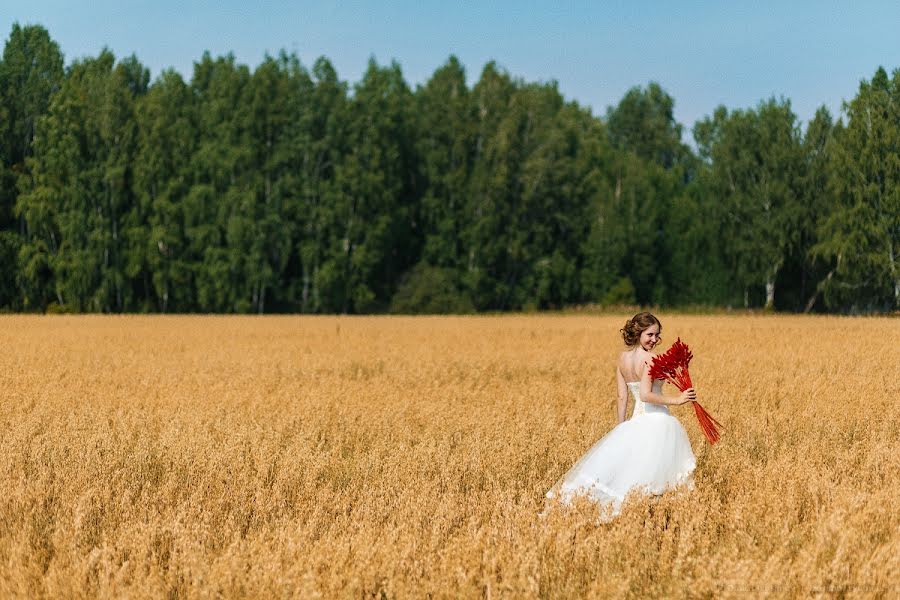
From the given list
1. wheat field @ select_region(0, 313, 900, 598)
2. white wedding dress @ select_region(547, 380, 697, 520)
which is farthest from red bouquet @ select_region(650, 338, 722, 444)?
wheat field @ select_region(0, 313, 900, 598)

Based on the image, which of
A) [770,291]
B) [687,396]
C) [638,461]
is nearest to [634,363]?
[687,396]

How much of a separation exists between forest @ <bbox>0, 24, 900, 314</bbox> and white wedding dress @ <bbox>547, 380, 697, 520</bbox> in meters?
45.7

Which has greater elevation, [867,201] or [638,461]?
[867,201]

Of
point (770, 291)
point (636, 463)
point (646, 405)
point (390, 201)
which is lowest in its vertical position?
point (636, 463)

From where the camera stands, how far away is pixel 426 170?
58844mm

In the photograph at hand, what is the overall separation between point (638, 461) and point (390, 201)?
48964 mm

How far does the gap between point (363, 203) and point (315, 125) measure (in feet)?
19.1

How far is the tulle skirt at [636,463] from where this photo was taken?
632 centimetres

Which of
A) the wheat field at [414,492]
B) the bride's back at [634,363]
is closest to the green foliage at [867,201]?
the wheat field at [414,492]

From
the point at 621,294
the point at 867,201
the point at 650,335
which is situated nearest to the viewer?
the point at 650,335

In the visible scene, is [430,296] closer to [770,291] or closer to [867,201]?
[770,291]

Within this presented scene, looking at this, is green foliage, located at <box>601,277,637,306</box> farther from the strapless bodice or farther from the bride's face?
the bride's face

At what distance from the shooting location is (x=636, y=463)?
20.8 ft

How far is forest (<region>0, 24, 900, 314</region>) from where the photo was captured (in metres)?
51.5
